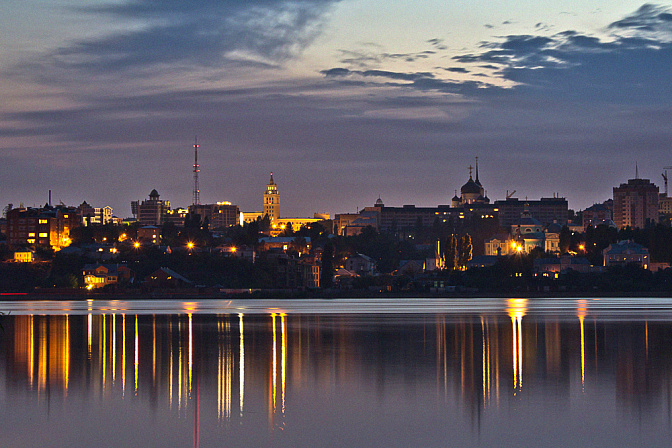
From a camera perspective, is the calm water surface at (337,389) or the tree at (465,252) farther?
the tree at (465,252)

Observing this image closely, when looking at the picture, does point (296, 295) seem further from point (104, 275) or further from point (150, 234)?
point (150, 234)

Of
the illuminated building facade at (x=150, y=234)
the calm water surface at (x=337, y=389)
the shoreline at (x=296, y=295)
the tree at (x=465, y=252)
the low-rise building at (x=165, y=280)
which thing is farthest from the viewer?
the illuminated building facade at (x=150, y=234)

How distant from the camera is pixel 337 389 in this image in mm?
26453

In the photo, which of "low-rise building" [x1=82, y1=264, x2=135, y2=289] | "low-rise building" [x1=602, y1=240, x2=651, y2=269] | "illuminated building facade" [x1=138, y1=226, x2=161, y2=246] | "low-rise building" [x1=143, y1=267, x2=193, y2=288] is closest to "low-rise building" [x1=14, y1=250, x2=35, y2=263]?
"low-rise building" [x1=82, y1=264, x2=135, y2=289]

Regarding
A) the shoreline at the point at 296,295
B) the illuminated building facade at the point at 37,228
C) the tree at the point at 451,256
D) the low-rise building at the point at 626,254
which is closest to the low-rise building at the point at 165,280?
the shoreline at the point at 296,295

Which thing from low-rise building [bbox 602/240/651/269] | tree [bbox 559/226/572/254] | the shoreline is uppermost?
tree [bbox 559/226/572/254]

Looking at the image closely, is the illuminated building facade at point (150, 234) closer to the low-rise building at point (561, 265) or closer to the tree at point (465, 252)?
the tree at point (465, 252)

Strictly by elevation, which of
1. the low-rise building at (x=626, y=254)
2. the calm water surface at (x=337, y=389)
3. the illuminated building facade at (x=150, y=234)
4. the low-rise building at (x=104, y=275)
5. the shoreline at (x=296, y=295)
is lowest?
the shoreline at (x=296, y=295)

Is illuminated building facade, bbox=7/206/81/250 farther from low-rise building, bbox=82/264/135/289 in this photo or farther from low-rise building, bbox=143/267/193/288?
low-rise building, bbox=143/267/193/288

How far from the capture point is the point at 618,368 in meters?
30.6

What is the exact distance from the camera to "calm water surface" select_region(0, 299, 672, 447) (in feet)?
64.9

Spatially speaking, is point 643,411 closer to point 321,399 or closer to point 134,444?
point 321,399

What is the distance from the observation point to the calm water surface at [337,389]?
19.8m

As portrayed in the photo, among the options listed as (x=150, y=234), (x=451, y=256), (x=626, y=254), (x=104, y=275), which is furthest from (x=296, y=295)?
(x=150, y=234)
